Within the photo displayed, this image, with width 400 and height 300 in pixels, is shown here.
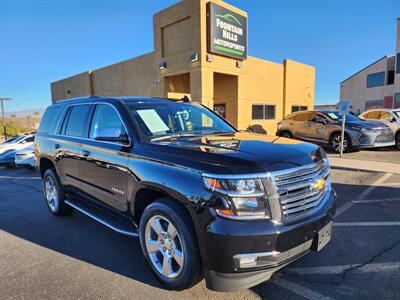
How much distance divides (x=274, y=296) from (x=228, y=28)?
13.5 m

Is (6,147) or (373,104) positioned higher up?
(373,104)

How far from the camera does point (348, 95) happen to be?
4359cm

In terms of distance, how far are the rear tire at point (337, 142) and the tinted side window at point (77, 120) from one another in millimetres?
10248

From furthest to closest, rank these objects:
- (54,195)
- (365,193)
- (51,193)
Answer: (365,193)
(51,193)
(54,195)

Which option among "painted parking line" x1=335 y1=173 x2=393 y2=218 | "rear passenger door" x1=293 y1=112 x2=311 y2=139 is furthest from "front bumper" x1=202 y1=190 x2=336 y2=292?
A: "rear passenger door" x1=293 y1=112 x2=311 y2=139

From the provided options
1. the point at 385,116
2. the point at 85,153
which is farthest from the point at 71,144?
the point at 385,116

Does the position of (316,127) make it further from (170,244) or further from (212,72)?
(170,244)

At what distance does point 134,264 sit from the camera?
132 inches

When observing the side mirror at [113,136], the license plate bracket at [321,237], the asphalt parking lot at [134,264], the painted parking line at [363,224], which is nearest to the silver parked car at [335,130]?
the asphalt parking lot at [134,264]

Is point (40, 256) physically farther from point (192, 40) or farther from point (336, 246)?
point (192, 40)

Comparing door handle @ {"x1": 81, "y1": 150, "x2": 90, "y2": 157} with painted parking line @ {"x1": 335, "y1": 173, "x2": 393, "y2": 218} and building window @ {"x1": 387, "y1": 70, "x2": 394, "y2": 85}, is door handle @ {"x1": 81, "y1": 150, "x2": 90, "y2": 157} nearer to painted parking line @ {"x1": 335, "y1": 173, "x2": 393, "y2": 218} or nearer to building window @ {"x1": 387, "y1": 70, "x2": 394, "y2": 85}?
painted parking line @ {"x1": 335, "y1": 173, "x2": 393, "y2": 218}

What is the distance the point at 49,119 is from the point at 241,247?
473 cm

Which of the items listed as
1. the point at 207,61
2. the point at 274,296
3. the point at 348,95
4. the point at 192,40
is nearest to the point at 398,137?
the point at 207,61

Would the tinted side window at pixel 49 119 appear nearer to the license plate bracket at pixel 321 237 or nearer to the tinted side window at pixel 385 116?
the license plate bracket at pixel 321 237
